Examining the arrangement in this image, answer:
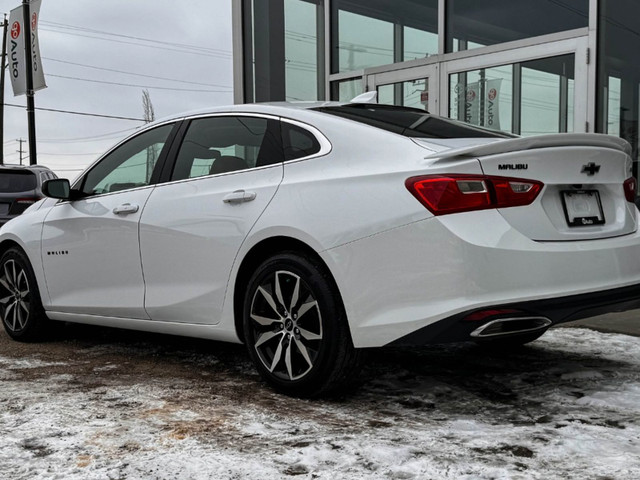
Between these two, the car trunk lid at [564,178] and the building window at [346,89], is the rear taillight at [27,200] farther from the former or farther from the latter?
the car trunk lid at [564,178]

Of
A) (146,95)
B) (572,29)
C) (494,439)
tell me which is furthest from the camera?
(146,95)

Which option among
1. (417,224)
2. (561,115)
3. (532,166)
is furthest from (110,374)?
(561,115)

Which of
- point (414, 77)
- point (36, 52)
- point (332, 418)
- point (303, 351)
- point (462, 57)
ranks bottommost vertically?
point (332, 418)

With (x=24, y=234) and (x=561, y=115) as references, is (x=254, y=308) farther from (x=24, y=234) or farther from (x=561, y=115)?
(x=561, y=115)

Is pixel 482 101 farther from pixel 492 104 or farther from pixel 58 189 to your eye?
pixel 58 189

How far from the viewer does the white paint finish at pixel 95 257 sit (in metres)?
4.57

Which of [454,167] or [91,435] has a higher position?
[454,167]

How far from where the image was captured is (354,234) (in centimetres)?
339

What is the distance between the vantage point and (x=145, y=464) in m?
2.79

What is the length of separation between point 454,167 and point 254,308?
4.13 feet

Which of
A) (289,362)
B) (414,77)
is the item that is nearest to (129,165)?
(289,362)

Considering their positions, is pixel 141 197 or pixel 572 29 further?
pixel 572 29

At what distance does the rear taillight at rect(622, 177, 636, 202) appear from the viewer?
378 cm

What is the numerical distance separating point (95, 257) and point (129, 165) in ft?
2.08
